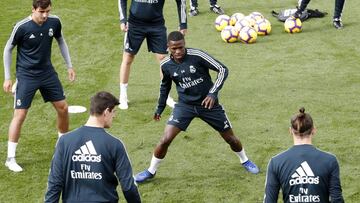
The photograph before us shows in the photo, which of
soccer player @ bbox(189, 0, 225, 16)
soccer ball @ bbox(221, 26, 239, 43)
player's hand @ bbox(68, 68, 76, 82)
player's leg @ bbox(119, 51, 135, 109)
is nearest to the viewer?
player's hand @ bbox(68, 68, 76, 82)

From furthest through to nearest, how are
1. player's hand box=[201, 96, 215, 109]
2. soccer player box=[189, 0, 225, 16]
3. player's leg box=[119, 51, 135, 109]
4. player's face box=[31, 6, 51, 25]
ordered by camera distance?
1. soccer player box=[189, 0, 225, 16]
2. player's leg box=[119, 51, 135, 109]
3. player's face box=[31, 6, 51, 25]
4. player's hand box=[201, 96, 215, 109]

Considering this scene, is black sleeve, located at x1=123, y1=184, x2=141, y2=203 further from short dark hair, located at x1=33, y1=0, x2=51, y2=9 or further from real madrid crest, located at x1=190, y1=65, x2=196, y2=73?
short dark hair, located at x1=33, y1=0, x2=51, y2=9

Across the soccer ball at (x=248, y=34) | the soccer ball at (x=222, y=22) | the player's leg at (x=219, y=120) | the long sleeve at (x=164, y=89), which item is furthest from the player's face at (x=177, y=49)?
the soccer ball at (x=222, y=22)

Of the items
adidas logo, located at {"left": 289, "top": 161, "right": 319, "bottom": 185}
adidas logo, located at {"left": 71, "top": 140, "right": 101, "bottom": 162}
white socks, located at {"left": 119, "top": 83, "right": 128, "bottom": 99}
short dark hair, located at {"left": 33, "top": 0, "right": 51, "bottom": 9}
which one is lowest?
white socks, located at {"left": 119, "top": 83, "right": 128, "bottom": 99}

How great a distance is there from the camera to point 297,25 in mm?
16359

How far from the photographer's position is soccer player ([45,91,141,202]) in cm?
632

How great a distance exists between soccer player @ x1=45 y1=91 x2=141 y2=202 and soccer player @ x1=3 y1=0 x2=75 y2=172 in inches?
142

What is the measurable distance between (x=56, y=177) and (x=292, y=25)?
10.9m

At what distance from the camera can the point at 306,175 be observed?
6262 mm

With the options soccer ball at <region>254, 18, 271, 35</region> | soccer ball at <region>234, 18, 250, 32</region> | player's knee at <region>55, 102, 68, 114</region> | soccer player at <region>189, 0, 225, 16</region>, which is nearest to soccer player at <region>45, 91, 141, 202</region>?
player's knee at <region>55, 102, 68, 114</region>

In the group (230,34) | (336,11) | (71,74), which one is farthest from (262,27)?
(71,74)

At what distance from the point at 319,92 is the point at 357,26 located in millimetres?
4560

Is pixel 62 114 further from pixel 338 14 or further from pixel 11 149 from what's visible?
pixel 338 14

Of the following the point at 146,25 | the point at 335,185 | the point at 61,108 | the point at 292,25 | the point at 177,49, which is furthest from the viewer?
the point at 292,25
